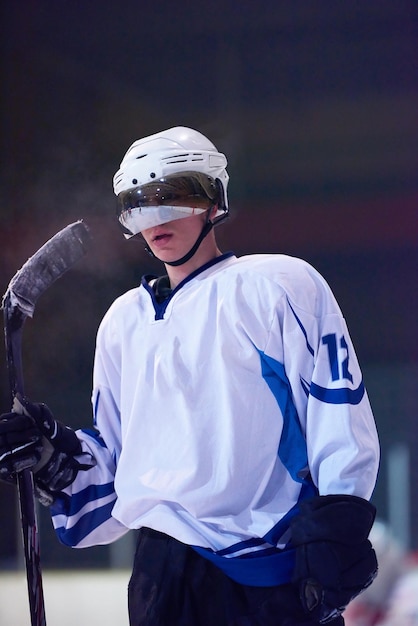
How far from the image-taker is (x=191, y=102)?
8.85ft

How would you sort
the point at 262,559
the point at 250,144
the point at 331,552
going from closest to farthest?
the point at 331,552 < the point at 262,559 < the point at 250,144

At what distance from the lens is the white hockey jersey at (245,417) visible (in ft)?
4.56

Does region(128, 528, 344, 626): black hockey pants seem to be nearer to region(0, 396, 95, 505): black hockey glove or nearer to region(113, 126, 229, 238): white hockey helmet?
region(0, 396, 95, 505): black hockey glove

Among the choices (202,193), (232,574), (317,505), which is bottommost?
(232,574)

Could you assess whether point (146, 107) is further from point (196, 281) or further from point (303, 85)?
point (196, 281)

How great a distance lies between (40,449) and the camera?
1.58 meters

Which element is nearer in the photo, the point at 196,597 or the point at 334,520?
the point at 334,520

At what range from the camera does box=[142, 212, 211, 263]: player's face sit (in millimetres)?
1580

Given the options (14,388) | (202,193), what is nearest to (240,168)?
(202,193)

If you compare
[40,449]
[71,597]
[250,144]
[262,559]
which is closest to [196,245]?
[40,449]

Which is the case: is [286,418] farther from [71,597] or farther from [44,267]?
[71,597]

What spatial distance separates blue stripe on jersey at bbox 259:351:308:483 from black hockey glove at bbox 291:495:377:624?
Result: 0.11 metres

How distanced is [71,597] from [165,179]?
170 centimetres

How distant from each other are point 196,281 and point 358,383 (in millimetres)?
337
